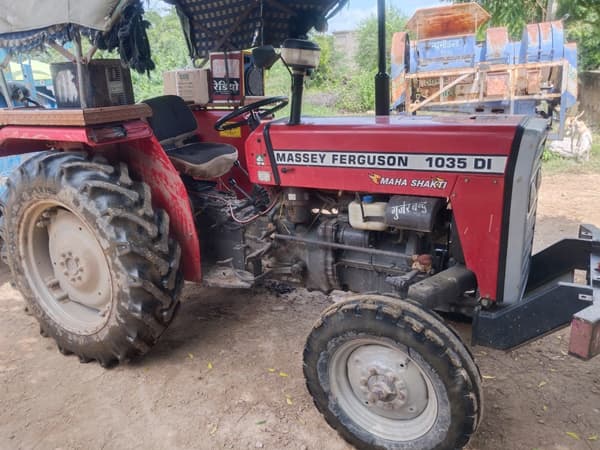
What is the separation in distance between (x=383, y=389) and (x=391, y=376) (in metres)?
0.07

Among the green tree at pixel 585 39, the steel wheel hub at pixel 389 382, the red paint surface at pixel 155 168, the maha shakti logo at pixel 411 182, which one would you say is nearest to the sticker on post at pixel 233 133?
the red paint surface at pixel 155 168

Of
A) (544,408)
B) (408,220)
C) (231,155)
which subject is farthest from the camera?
(231,155)

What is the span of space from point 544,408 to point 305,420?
121cm

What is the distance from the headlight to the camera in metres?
2.40

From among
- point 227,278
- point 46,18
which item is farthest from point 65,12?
point 227,278

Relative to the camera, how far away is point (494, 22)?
11609mm

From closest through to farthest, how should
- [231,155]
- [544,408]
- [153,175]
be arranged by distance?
[544,408] < [153,175] < [231,155]

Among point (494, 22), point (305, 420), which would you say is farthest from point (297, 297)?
point (494, 22)

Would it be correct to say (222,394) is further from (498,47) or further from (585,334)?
(498,47)

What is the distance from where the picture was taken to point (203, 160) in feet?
10.6

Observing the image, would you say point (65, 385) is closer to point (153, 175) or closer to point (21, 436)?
point (21, 436)

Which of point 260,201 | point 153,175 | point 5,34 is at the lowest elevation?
point 260,201

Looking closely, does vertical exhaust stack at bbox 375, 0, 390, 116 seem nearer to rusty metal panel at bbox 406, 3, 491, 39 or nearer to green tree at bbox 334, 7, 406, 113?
rusty metal panel at bbox 406, 3, 491, 39

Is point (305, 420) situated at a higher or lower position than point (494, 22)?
lower
